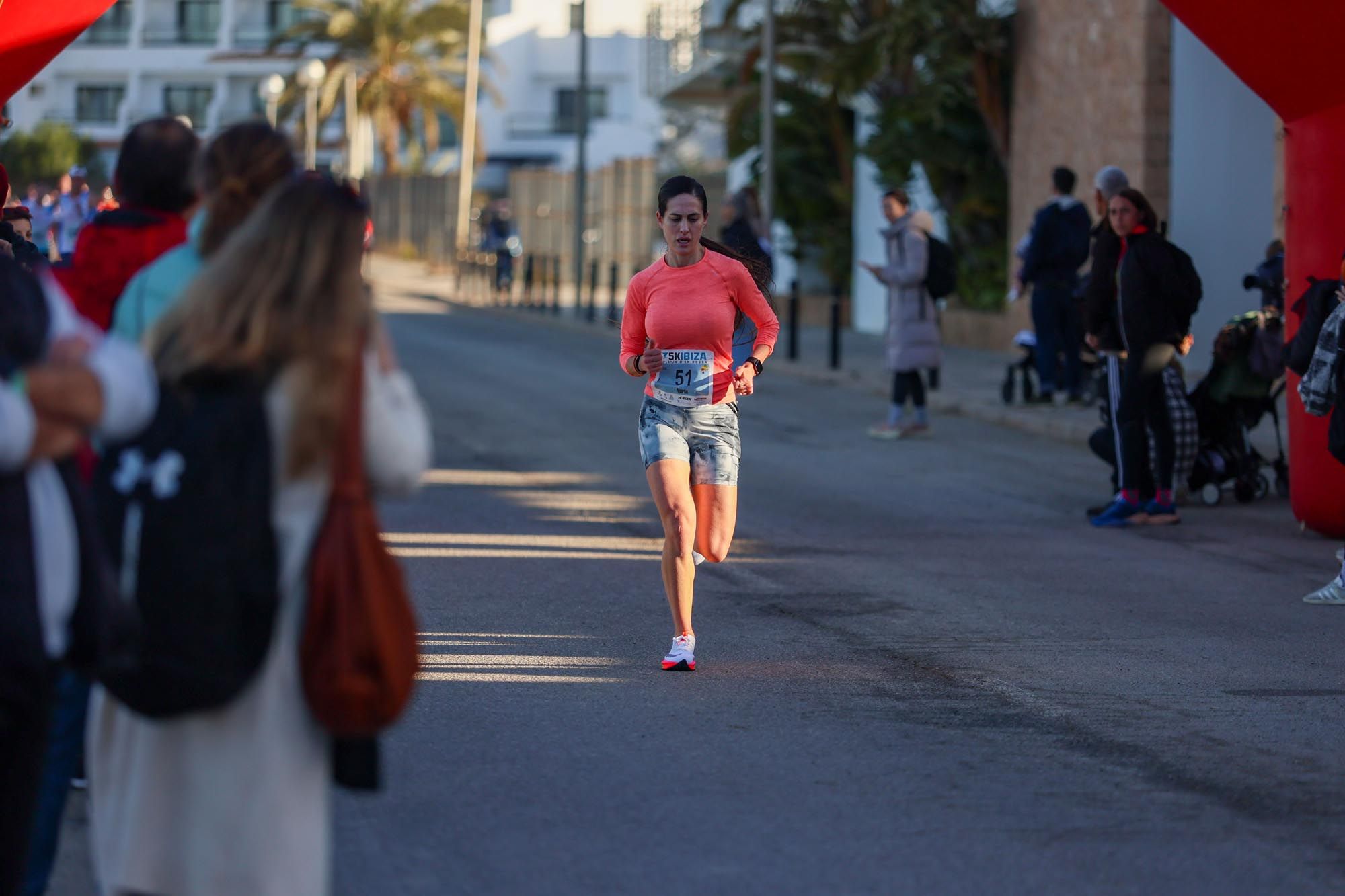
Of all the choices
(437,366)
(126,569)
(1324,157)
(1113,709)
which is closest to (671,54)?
(437,366)

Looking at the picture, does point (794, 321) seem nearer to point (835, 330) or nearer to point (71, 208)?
point (835, 330)

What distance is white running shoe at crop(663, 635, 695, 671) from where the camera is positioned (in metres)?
7.33

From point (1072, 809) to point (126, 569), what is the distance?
312 cm

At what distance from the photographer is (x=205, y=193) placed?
3.77m

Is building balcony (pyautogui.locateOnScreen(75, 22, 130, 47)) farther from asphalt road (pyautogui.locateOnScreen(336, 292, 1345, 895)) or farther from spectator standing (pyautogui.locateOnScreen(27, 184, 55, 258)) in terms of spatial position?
asphalt road (pyautogui.locateOnScreen(336, 292, 1345, 895))

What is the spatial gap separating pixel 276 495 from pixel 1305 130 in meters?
8.71

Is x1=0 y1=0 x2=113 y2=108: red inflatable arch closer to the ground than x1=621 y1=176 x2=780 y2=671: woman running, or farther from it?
farther from it

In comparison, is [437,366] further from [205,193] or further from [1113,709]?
[205,193]

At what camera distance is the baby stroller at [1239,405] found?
12.0 m

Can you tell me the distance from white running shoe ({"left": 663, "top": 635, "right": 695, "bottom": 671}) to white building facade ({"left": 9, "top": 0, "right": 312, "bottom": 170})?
76702mm

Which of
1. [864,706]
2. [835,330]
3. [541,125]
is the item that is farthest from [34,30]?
[541,125]

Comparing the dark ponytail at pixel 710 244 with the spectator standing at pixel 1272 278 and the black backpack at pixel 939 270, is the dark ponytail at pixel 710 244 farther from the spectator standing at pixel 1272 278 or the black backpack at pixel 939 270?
the black backpack at pixel 939 270

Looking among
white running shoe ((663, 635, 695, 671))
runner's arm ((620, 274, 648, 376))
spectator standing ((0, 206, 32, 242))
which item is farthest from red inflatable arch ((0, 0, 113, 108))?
white running shoe ((663, 635, 695, 671))

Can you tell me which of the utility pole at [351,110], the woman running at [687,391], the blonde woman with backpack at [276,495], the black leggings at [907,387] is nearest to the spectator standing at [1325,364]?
the woman running at [687,391]
